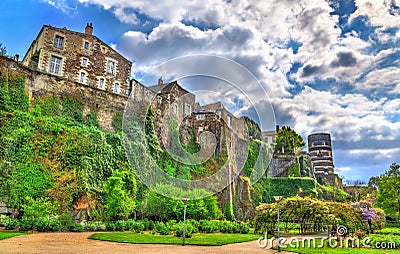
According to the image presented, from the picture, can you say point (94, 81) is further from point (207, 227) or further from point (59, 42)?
point (207, 227)

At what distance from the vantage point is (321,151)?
121m

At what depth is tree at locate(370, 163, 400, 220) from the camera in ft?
122

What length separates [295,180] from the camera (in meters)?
60.8

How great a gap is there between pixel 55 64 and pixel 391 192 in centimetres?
4000

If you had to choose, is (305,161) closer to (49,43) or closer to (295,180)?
(295,180)

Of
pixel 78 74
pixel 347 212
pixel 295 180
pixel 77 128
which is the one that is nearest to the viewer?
pixel 347 212

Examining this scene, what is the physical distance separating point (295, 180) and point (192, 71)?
41.8 metres

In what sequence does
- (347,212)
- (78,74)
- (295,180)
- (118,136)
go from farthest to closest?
(295,180) < (78,74) < (118,136) < (347,212)

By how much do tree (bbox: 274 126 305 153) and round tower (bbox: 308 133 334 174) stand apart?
48.0m

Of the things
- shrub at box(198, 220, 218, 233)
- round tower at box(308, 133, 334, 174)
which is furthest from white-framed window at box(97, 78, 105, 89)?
round tower at box(308, 133, 334, 174)

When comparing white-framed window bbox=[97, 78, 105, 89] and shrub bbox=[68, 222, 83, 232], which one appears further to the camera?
white-framed window bbox=[97, 78, 105, 89]

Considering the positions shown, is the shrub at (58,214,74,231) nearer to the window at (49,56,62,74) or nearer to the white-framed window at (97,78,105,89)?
the window at (49,56,62,74)

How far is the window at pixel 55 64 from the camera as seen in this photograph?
3569 cm

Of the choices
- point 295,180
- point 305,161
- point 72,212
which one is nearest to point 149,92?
point 72,212
